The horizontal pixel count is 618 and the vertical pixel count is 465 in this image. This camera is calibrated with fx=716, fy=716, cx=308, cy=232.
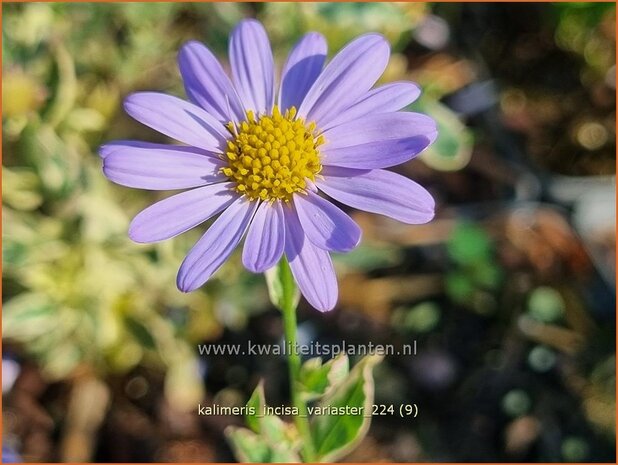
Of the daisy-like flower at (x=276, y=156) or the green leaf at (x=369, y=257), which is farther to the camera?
the green leaf at (x=369, y=257)

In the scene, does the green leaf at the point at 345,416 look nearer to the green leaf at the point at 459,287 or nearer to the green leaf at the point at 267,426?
the green leaf at the point at 267,426

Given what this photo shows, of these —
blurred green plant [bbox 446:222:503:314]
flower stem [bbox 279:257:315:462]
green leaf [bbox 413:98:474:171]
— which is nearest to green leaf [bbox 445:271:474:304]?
blurred green plant [bbox 446:222:503:314]

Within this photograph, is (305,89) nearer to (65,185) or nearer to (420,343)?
(65,185)

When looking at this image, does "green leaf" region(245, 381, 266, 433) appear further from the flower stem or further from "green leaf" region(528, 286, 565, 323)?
"green leaf" region(528, 286, 565, 323)

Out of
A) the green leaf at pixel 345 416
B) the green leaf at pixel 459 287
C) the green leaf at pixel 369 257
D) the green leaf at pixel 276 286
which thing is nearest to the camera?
the green leaf at pixel 276 286

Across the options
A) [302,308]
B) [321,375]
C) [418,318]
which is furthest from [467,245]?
[321,375]

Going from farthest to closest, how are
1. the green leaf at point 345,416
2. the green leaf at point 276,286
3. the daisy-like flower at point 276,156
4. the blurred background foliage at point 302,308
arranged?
the blurred background foliage at point 302,308 → the green leaf at point 345,416 → the green leaf at point 276,286 → the daisy-like flower at point 276,156

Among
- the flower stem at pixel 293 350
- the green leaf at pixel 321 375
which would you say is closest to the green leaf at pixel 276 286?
the flower stem at pixel 293 350
